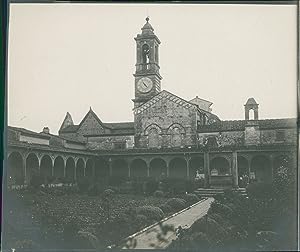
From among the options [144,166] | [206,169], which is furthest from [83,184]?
[206,169]

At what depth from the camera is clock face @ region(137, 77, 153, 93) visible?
424 centimetres

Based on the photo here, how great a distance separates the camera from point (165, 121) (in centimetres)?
434

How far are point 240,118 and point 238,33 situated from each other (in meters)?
0.81

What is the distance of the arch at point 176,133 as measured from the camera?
169 inches

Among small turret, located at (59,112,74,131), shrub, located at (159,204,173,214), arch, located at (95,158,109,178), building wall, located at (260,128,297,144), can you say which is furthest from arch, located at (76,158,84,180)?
building wall, located at (260,128,297,144)

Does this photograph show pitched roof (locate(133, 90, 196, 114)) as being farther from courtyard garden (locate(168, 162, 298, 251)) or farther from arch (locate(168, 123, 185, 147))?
courtyard garden (locate(168, 162, 298, 251))

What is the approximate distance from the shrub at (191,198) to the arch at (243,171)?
16.9 inches

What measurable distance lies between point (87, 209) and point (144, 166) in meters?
0.67

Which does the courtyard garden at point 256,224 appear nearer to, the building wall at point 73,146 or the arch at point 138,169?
the arch at point 138,169

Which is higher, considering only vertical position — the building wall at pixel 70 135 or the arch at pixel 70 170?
the building wall at pixel 70 135

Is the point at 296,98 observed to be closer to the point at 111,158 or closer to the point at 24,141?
the point at 111,158

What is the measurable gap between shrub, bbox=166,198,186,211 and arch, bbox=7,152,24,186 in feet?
4.59

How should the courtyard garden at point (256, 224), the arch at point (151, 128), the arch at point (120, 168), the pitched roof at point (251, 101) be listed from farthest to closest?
the arch at point (151, 128), the arch at point (120, 168), the pitched roof at point (251, 101), the courtyard garden at point (256, 224)

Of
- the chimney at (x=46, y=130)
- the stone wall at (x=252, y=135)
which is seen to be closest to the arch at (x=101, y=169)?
the chimney at (x=46, y=130)
